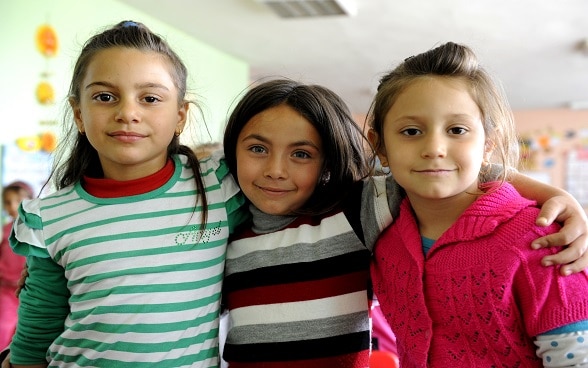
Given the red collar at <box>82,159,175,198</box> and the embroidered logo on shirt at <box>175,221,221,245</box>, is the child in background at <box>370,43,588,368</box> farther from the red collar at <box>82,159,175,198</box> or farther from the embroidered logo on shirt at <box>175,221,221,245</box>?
the red collar at <box>82,159,175,198</box>

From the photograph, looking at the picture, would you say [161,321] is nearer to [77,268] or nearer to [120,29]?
[77,268]

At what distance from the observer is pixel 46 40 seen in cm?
329

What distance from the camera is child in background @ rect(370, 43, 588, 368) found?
0.93 metres

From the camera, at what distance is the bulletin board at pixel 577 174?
28.3ft

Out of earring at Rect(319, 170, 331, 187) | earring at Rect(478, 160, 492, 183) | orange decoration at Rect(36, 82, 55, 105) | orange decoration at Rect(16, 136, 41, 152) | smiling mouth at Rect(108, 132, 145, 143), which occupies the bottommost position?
orange decoration at Rect(16, 136, 41, 152)

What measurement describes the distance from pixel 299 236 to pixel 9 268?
96.1 inches

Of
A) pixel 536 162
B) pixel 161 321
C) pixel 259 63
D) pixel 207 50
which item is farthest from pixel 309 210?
pixel 536 162

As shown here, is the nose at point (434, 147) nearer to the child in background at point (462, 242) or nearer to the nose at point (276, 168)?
the child in background at point (462, 242)

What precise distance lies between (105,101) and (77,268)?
304 millimetres

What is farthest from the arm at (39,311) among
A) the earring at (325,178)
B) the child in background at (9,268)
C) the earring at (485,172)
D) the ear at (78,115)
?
the child in background at (9,268)

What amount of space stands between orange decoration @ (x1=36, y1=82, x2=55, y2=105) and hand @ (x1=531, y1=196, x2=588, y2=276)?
9.45ft

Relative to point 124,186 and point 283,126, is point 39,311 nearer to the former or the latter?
point 124,186

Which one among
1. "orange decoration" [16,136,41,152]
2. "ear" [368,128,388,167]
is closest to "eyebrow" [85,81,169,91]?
"ear" [368,128,388,167]

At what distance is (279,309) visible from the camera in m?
1.19
